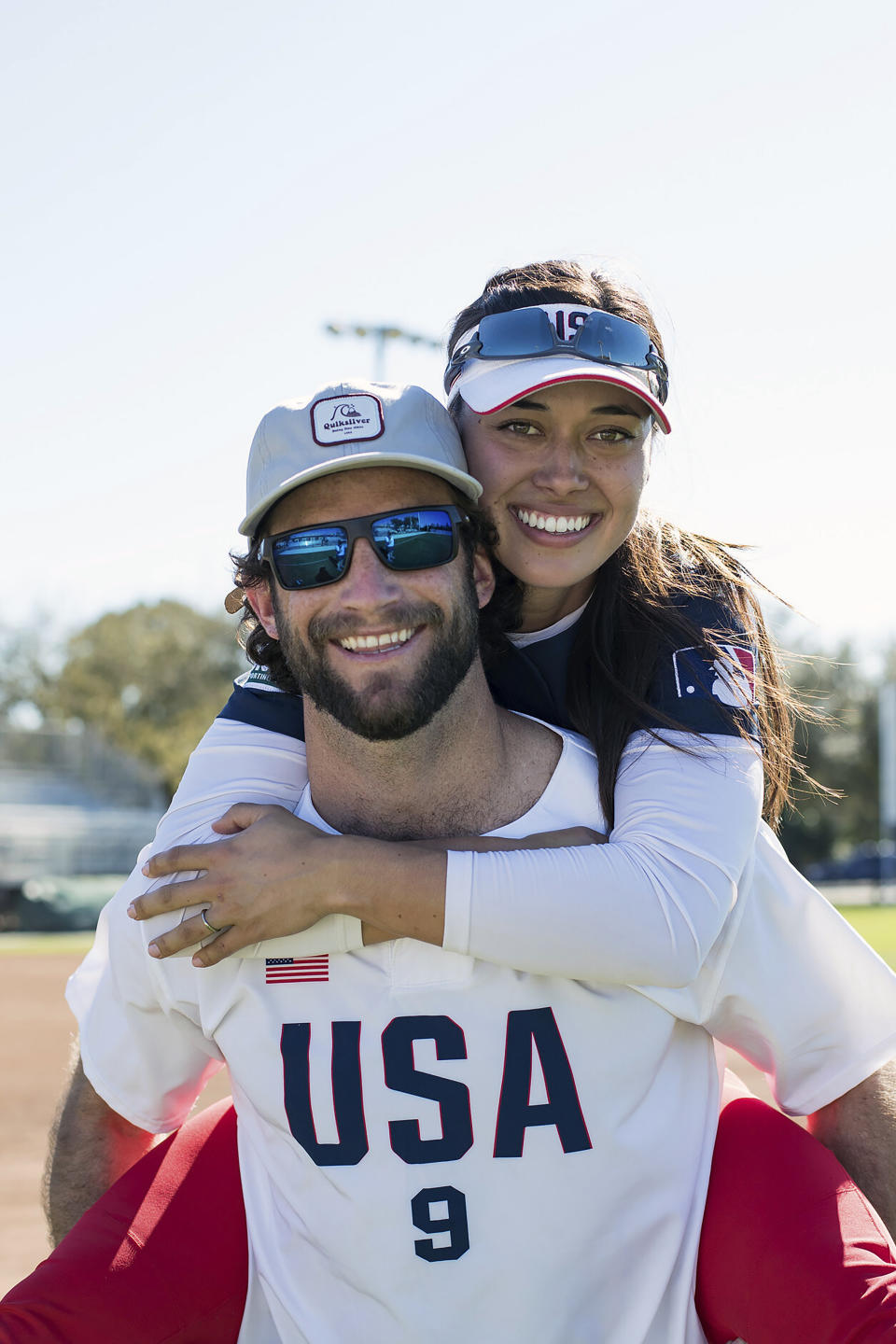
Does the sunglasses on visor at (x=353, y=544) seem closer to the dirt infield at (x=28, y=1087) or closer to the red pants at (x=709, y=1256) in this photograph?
the red pants at (x=709, y=1256)

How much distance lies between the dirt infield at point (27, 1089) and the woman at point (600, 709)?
4.21m

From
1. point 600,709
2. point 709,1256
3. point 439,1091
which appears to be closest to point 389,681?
point 600,709

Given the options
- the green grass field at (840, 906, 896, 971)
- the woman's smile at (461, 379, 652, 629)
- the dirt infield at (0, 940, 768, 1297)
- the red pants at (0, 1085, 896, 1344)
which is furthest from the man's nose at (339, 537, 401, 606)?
the green grass field at (840, 906, 896, 971)

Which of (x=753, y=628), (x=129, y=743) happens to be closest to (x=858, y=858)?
(x=129, y=743)

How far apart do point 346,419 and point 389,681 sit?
23.7 inches

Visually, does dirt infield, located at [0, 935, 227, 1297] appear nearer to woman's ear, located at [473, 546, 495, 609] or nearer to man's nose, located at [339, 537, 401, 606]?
woman's ear, located at [473, 546, 495, 609]

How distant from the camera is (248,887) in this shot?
2727 millimetres

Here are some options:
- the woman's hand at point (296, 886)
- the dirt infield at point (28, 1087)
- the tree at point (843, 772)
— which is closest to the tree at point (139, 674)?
the tree at point (843, 772)

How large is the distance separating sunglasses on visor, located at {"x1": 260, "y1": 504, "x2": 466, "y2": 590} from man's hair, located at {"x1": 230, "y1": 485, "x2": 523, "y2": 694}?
7.5 inches

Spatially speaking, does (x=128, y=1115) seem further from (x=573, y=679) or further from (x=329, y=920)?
(x=573, y=679)

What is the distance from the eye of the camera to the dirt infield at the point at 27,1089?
6.79 metres

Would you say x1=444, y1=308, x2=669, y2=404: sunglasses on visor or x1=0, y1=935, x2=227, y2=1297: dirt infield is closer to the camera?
x1=444, y1=308, x2=669, y2=404: sunglasses on visor

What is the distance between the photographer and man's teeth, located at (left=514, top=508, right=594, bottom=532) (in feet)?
11.0

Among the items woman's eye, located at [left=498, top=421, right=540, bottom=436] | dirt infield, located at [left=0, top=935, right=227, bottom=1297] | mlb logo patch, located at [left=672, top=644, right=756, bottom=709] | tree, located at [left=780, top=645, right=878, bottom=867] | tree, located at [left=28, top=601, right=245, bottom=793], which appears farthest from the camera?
tree, located at [left=28, top=601, right=245, bottom=793]
